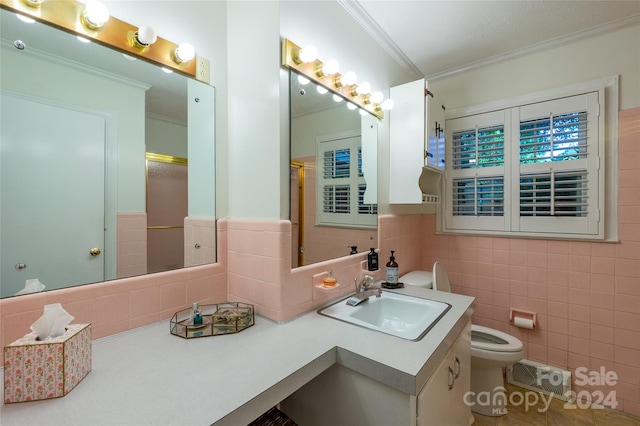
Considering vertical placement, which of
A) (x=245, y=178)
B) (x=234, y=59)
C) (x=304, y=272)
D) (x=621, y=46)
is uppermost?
(x=621, y=46)

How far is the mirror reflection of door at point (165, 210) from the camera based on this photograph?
1.16 metres

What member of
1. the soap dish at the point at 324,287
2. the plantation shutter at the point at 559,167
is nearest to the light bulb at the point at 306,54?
the soap dish at the point at 324,287

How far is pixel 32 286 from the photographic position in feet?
2.92

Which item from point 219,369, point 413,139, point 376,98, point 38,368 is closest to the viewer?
point 38,368

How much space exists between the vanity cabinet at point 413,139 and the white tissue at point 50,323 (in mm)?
1839

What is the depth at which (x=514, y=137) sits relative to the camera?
2053 millimetres

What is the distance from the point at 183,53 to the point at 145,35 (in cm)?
17

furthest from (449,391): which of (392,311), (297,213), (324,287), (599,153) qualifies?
(599,153)

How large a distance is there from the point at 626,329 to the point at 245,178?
8.17 feet

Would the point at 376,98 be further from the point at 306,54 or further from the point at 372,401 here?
the point at 372,401

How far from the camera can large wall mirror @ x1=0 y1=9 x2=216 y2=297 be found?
0.87 m

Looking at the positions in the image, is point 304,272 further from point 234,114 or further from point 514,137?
point 514,137

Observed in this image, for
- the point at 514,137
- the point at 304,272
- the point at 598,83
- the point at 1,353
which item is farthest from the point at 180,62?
the point at 598,83

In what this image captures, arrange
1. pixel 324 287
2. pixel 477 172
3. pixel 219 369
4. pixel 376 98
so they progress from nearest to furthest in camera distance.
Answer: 1. pixel 219 369
2. pixel 324 287
3. pixel 376 98
4. pixel 477 172
